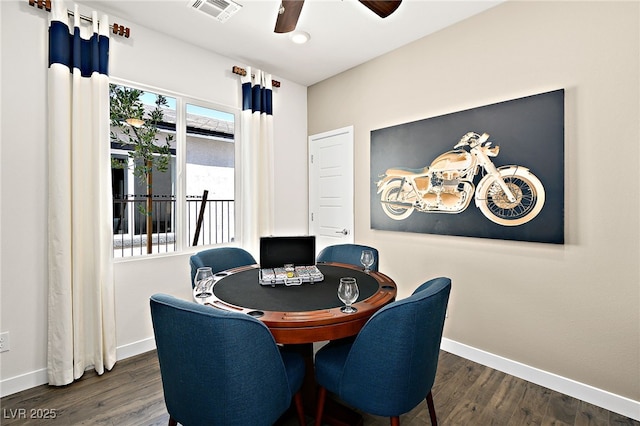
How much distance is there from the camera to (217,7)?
8.41ft

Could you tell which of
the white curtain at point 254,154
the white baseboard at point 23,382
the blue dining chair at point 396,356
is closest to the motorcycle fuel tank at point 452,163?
the blue dining chair at point 396,356

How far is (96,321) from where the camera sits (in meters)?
2.51

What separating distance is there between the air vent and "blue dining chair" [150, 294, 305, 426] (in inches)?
93.2

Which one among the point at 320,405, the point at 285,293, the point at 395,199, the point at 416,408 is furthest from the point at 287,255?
the point at 395,199

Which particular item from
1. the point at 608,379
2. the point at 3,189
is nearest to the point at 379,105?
the point at 608,379

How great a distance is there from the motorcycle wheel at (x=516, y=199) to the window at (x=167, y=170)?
8.64ft

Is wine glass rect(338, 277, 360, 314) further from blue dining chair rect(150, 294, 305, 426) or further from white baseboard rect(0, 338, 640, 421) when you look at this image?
white baseboard rect(0, 338, 640, 421)

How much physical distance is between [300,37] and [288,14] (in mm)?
1011

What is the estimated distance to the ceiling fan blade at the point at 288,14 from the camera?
193cm

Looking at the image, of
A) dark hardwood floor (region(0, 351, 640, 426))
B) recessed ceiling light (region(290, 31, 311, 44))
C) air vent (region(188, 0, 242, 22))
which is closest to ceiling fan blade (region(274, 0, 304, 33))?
Answer: air vent (region(188, 0, 242, 22))

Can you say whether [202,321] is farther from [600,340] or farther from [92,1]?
[92,1]

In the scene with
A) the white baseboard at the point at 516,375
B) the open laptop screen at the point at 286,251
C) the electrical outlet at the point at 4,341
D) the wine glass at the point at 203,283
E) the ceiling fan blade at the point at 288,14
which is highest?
the ceiling fan blade at the point at 288,14

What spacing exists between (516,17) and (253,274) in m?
2.85

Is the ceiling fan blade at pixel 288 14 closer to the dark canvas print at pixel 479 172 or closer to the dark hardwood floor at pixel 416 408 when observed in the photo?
the dark canvas print at pixel 479 172
